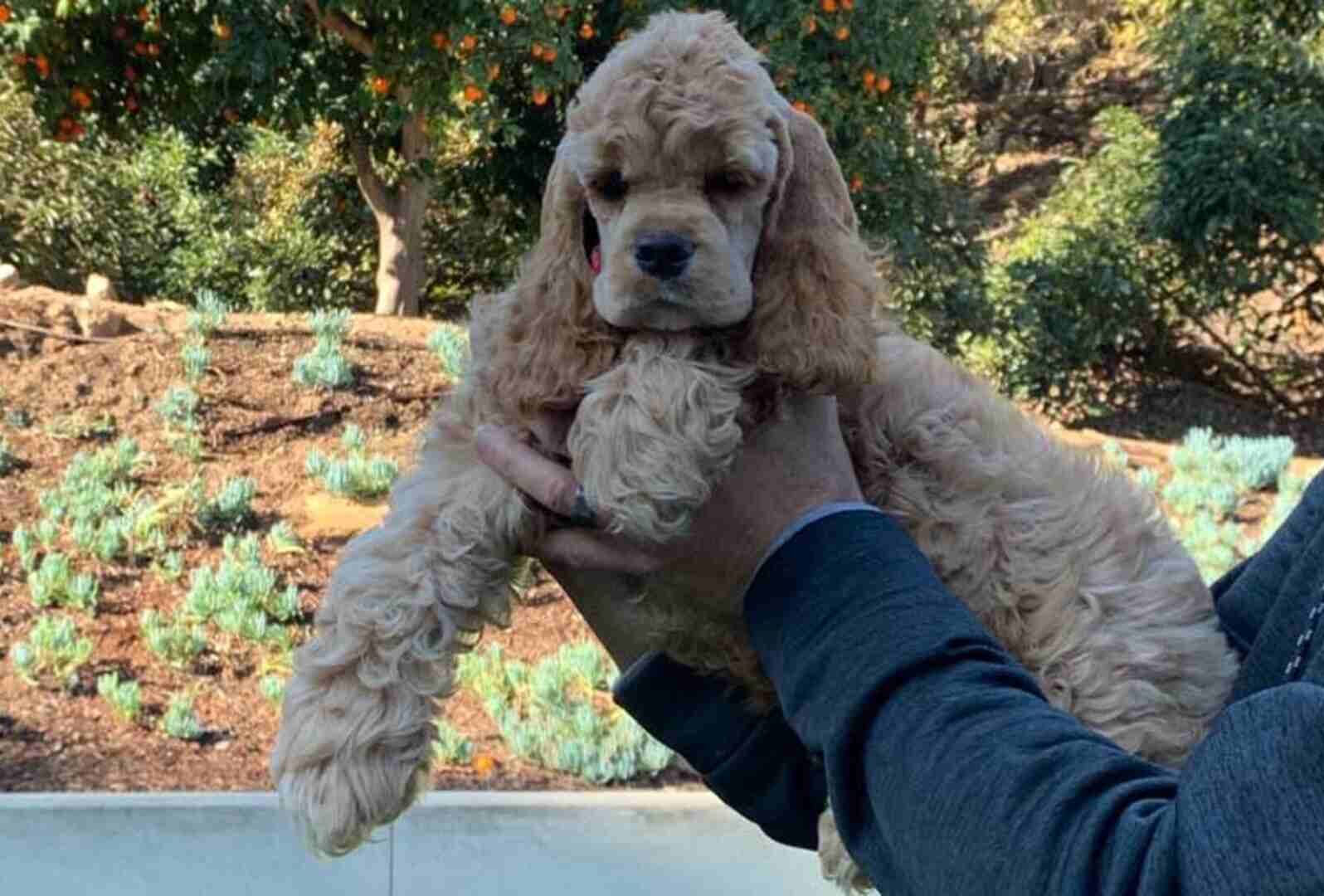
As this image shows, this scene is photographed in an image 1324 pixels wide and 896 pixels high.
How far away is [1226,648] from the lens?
2.05 metres

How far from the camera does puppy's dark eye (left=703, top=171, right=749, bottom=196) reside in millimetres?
1927

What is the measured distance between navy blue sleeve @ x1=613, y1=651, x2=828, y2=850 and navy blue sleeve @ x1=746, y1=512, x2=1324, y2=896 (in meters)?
0.54

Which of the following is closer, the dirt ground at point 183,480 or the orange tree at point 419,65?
the dirt ground at point 183,480

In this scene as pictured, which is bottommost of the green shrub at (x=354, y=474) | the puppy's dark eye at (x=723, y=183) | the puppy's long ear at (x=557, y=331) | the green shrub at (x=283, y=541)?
the green shrub at (x=283, y=541)

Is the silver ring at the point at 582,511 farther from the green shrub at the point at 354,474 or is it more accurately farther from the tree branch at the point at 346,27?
the tree branch at the point at 346,27

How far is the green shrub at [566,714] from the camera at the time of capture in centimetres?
503

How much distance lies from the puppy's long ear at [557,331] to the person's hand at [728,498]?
60mm

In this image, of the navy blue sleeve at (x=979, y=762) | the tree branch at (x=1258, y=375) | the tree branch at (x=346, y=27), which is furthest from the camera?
the tree branch at (x=1258, y=375)

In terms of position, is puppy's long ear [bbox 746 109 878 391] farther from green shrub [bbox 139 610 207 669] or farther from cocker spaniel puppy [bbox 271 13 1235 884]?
green shrub [bbox 139 610 207 669]

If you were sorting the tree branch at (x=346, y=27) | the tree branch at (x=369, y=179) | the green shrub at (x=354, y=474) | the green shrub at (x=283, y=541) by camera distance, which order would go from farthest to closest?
1. the tree branch at (x=369, y=179)
2. the tree branch at (x=346, y=27)
3. the green shrub at (x=354, y=474)
4. the green shrub at (x=283, y=541)

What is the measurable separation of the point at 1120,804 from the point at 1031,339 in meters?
8.89

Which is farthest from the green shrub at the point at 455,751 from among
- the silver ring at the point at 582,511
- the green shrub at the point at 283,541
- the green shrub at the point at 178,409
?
the silver ring at the point at 582,511

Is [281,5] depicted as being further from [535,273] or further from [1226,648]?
[1226,648]

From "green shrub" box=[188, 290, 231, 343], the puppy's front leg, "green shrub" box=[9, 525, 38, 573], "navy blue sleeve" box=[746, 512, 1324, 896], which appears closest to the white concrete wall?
"green shrub" box=[9, 525, 38, 573]
